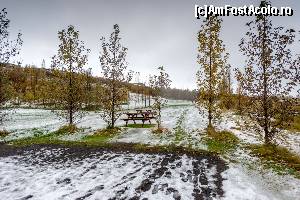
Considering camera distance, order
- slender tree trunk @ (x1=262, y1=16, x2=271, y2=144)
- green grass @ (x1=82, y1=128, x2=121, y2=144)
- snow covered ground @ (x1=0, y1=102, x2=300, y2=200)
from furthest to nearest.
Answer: green grass @ (x1=82, y1=128, x2=121, y2=144)
slender tree trunk @ (x1=262, y1=16, x2=271, y2=144)
snow covered ground @ (x1=0, y1=102, x2=300, y2=200)

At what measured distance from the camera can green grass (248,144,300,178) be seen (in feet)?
45.8

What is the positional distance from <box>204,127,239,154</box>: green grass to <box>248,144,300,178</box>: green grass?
1373 mm

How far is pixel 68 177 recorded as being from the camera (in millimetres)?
12570

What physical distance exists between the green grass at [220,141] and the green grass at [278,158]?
4.50 ft

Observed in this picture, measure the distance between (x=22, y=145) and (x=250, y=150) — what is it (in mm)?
14454

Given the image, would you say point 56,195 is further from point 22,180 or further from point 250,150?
point 250,150

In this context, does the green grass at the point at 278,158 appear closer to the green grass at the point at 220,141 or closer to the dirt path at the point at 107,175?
the green grass at the point at 220,141

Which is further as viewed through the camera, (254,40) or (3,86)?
(3,86)

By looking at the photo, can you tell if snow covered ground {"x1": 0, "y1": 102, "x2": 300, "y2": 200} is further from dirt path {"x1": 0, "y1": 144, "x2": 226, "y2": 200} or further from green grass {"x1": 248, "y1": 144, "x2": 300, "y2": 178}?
green grass {"x1": 248, "y1": 144, "x2": 300, "y2": 178}

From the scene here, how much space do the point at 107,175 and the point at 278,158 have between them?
8772mm

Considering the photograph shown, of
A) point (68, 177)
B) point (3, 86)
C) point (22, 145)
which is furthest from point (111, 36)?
point (68, 177)

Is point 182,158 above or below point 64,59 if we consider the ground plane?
below

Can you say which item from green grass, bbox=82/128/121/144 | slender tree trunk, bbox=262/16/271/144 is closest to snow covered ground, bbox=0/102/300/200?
slender tree trunk, bbox=262/16/271/144

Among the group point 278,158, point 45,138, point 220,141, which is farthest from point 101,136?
point 278,158
